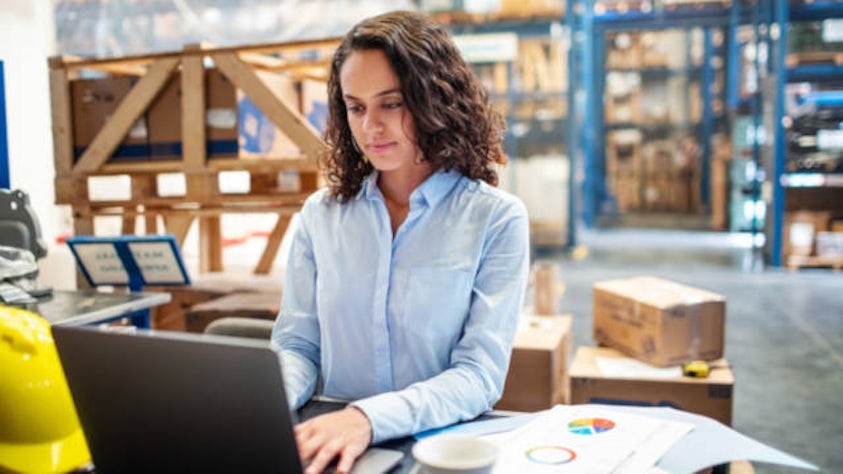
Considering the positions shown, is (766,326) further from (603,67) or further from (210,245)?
(603,67)

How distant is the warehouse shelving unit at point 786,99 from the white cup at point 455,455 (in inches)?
326

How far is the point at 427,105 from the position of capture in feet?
5.12

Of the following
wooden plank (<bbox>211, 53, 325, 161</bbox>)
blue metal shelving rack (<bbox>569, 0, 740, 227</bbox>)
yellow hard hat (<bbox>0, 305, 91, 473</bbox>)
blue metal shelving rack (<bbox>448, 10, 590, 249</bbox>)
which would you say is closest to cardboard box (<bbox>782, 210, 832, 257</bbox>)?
blue metal shelving rack (<bbox>448, 10, 590, 249</bbox>)

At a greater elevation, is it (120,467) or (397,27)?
(397,27)

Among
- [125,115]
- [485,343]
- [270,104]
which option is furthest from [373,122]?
[125,115]

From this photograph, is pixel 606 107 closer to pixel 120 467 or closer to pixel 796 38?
pixel 796 38

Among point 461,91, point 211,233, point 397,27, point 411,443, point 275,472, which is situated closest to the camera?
point 275,472

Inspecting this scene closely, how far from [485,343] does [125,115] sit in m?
2.90

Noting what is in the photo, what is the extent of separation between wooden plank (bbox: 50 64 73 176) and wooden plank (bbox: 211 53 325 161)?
3.17 ft

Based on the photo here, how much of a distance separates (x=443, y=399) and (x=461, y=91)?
704 millimetres

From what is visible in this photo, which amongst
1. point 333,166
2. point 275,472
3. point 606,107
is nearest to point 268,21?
point 333,166

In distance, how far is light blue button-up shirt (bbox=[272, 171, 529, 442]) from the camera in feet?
5.17

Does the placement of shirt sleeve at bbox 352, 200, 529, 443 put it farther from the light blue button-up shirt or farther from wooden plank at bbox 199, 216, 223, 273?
wooden plank at bbox 199, 216, 223, 273

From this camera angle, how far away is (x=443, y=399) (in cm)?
140
